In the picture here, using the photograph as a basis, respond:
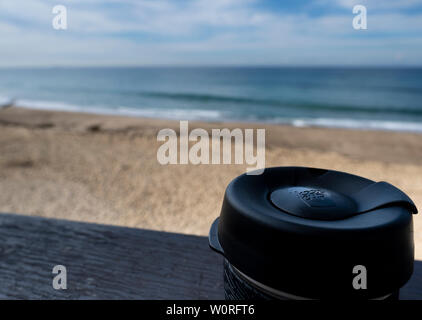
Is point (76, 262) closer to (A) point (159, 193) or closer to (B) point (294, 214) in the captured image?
(B) point (294, 214)

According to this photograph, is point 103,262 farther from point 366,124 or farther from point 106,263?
point 366,124

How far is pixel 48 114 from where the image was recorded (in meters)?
Answer: 10.8

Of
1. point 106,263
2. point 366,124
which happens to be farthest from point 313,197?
point 366,124

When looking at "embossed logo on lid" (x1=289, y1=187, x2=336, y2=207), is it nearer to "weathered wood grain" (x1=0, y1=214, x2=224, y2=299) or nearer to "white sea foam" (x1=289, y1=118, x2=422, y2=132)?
"weathered wood grain" (x1=0, y1=214, x2=224, y2=299)

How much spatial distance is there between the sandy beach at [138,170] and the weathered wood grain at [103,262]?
2472 millimetres

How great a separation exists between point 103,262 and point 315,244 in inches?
19.3

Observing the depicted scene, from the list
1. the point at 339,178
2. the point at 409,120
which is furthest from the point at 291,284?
the point at 409,120

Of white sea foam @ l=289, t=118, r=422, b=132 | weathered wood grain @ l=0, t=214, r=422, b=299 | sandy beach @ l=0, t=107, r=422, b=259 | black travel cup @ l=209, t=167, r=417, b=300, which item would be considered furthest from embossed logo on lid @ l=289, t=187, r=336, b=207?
white sea foam @ l=289, t=118, r=422, b=132

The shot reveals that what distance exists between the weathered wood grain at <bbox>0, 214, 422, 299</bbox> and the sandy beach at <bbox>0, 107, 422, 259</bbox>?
→ 8.10 ft

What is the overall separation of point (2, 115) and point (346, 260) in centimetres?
1245

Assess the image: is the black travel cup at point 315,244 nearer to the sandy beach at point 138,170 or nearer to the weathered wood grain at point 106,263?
the weathered wood grain at point 106,263

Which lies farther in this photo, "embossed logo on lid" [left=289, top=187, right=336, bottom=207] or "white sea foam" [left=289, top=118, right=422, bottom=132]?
"white sea foam" [left=289, top=118, right=422, bottom=132]

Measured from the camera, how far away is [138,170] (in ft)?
16.5

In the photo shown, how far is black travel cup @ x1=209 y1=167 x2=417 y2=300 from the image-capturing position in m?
0.30
